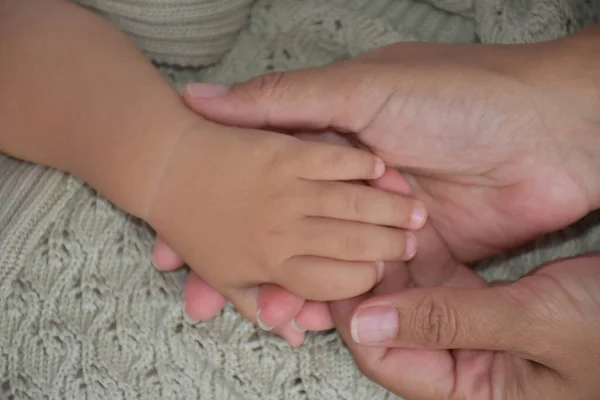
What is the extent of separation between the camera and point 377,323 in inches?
29.1

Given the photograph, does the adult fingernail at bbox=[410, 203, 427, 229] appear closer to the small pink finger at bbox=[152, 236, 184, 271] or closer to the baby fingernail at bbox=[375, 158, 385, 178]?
the baby fingernail at bbox=[375, 158, 385, 178]

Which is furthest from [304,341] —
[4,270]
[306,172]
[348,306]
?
[4,270]

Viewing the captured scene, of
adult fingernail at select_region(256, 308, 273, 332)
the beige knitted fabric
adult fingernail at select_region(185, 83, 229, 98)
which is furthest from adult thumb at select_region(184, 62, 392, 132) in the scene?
adult fingernail at select_region(256, 308, 273, 332)

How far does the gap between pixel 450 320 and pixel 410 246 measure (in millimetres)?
104

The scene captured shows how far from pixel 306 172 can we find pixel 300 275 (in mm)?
103

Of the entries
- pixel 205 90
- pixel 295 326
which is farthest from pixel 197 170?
pixel 295 326

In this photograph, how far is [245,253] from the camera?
2.50 feet

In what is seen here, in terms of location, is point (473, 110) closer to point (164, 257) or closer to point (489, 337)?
point (489, 337)

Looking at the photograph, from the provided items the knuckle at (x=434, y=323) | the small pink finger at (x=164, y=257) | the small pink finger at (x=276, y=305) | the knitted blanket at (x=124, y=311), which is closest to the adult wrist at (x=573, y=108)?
the knitted blanket at (x=124, y=311)

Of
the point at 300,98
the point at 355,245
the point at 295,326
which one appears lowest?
the point at 295,326

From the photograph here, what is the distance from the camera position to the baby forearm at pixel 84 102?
2.59 feet

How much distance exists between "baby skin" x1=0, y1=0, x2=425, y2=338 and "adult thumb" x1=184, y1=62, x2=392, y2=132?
25 mm

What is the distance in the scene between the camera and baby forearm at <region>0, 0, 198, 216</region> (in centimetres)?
79

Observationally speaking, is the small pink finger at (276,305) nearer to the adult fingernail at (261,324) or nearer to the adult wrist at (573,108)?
the adult fingernail at (261,324)
